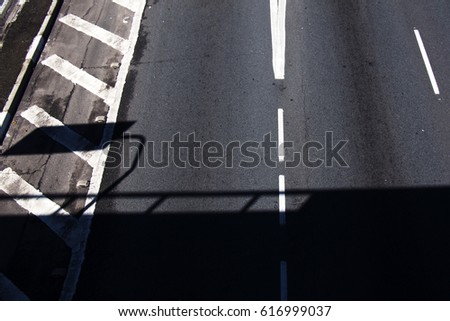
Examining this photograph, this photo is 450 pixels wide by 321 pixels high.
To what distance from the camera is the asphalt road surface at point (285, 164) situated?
8.70 m

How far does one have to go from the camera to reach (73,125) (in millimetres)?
10805

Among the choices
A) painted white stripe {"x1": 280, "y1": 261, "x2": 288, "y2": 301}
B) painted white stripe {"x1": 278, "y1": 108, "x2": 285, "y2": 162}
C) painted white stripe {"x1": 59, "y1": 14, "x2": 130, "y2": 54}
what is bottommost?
painted white stripe {"x1": 280, "y1": 261, "x2": 288, "y2": 301}

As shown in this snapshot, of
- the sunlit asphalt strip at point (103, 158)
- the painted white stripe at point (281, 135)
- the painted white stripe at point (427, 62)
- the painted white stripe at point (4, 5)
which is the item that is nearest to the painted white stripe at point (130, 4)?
the sunlit asphalt strip at point (103, 158)

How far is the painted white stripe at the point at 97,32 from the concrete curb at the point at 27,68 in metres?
0.44

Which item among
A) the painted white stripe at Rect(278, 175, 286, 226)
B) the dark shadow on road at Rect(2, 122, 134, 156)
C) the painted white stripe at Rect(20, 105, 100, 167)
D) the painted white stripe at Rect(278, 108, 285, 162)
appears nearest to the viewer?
the painted white stripe at Rect(278, 175, 286, 226)

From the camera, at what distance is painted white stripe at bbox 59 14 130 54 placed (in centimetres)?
1220

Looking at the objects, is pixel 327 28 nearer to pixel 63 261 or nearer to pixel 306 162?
pixel 306 162

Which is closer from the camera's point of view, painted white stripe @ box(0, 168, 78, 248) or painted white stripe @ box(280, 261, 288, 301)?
painted white stripe @ box(280, 261, 288, 301)

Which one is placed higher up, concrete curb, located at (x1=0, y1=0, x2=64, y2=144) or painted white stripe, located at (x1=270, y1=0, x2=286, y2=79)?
concrete curb, located at (x1=0, y1=0, x2=64, y2=144)

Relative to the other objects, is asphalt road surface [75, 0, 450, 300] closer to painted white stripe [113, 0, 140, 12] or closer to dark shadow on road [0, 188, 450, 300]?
dark shadow on road [0, 188, 450, 300]

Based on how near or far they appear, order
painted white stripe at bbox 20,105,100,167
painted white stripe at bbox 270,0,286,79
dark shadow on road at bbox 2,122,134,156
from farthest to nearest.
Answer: painted white stripe at bbox 270,0,286,79 < dark shadow on road at bbox 2,122,134,156 < painted white stripe at bbox 20,105,100,167

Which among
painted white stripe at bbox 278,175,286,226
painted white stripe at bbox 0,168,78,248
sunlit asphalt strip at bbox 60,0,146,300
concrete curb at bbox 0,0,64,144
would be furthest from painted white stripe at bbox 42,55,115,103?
painted white stripe at bbox 278,175,286,226

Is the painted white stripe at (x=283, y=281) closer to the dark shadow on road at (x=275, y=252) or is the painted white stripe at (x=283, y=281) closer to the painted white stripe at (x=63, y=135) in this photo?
the dark shadow on road at (x=275, y=252)

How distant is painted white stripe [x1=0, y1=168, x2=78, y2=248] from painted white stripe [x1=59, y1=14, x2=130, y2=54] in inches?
179
